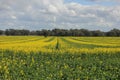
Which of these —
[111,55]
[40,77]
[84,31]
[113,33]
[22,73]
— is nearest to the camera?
[40,77]

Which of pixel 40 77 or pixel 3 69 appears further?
pixel 3 69

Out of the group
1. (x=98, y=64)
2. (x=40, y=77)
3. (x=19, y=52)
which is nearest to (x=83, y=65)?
(x=98, y=64)

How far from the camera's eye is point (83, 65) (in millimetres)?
16938

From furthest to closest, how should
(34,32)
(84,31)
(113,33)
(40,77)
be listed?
(34,32) < (84,31) < (113,33) < (40,77)

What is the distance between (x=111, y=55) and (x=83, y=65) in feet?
32.7

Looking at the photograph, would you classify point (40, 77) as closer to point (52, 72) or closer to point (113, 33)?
point (52, 72)

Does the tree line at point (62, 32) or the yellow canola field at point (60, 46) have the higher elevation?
the yellow canola field at point (60, 46)

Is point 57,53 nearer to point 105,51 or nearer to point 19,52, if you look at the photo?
point 19,52

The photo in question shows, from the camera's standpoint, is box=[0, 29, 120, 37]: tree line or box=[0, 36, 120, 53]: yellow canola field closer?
box=[0, 36, 120, 53]: yellow canola field

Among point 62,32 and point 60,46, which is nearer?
point 60,46

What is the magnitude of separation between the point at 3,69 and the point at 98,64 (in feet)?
18.7

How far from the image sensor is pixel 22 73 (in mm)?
12781

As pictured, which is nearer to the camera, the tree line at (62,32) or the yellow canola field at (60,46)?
the yellow canola field at (60,46)

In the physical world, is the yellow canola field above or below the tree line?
above
